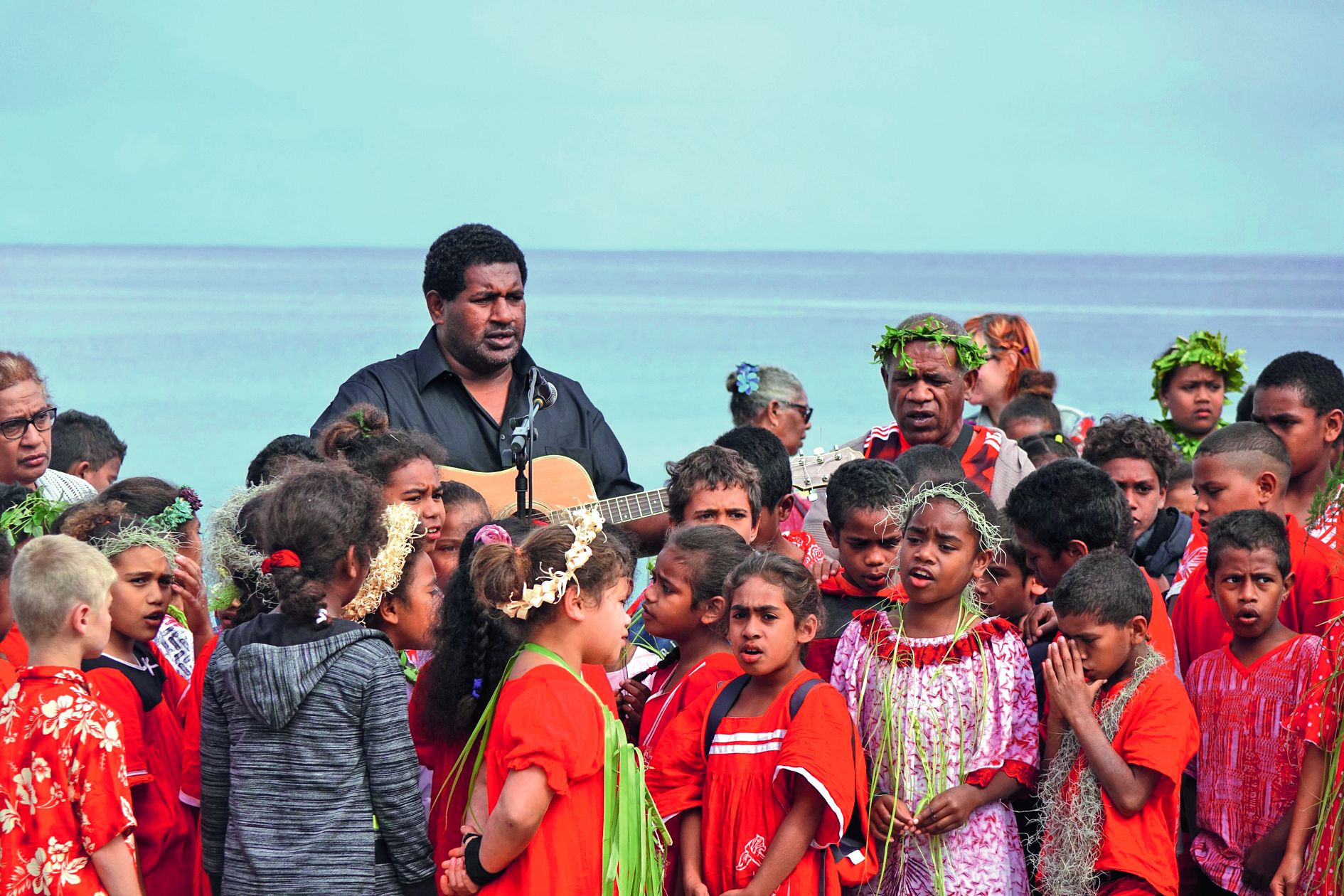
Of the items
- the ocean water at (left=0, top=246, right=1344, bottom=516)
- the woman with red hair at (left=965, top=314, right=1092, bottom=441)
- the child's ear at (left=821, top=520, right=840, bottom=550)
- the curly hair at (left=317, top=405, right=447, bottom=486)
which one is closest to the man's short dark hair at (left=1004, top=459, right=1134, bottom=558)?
the child's ear at (left=821, top=520, right=840, bottom=550)

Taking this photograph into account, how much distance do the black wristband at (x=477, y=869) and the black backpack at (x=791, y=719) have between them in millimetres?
647

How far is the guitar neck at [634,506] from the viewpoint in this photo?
5.43 metres

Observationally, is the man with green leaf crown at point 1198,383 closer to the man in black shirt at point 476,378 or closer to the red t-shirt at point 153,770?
the man in black shirt at point 476,378

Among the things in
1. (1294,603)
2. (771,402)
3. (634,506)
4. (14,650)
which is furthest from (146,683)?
(771,402)

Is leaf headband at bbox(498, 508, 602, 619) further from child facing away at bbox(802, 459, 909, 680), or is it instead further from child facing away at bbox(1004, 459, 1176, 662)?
child facing away at bbox(1004, 459, 1176, 662)

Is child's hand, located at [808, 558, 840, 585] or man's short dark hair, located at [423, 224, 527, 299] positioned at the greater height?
man's short dark hair, located at [423, 224, 527, 299]

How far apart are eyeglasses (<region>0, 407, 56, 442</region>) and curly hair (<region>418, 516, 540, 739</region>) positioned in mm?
2545

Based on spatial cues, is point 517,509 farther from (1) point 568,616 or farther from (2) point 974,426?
(2) point 974,426

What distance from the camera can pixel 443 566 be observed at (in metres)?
4.54

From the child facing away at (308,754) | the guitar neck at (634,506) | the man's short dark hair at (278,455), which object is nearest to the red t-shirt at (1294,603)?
the guitar neck at (634,506)

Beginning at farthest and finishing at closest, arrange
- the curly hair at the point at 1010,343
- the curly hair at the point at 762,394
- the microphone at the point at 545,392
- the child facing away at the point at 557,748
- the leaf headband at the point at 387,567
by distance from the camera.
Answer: the curly hair at the point at 1010,343 < the curly hair at the point at 762,394 < the microphone at the point at 545,392 < the leaf headband at the point at 387,567 < the child facing away at the point at 557,748

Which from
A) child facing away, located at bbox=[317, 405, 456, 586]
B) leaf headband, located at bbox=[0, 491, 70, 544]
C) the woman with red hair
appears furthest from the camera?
the woman with red hair

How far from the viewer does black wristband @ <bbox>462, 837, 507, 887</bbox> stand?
10.8 feet

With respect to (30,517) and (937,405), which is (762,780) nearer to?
(937,405)
